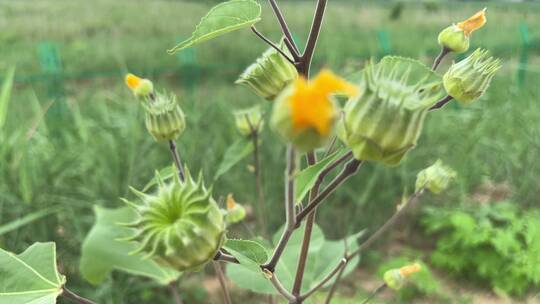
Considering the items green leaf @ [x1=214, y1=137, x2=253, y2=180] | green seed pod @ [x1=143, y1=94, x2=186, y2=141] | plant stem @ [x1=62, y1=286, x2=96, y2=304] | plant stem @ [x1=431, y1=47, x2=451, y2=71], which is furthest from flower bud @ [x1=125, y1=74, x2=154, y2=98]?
plant stem @ [x1=431, y1=47, x2=451, y2=71]

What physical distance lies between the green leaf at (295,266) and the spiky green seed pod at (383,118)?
1.66ft

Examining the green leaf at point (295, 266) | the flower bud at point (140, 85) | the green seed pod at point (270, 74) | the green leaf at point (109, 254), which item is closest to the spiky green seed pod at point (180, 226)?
the green seed pod at point (270, 74)

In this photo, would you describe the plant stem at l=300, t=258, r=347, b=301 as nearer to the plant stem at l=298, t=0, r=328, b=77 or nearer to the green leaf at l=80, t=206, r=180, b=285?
the plant stem at l=298, t=0, r=328, b=77

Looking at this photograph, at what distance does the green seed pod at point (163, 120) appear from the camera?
2.26ft

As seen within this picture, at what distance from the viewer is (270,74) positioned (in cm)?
57

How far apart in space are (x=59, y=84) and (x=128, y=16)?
4.91ft

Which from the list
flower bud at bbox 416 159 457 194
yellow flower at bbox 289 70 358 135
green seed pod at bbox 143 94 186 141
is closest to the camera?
yellow flower at bbox 289 70 358 135

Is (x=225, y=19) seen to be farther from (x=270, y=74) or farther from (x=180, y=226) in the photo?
(x=180, y=226)

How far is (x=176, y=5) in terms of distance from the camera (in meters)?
4.29

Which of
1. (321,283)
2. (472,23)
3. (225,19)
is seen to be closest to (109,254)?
(321,283)

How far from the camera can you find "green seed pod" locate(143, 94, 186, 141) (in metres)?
0.69

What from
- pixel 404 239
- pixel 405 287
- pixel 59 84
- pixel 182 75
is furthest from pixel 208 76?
pixel 405 287

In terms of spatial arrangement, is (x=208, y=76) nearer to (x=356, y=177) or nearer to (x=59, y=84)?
(x=59, y=84)

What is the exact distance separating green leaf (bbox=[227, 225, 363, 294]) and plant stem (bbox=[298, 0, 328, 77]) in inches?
16.9
